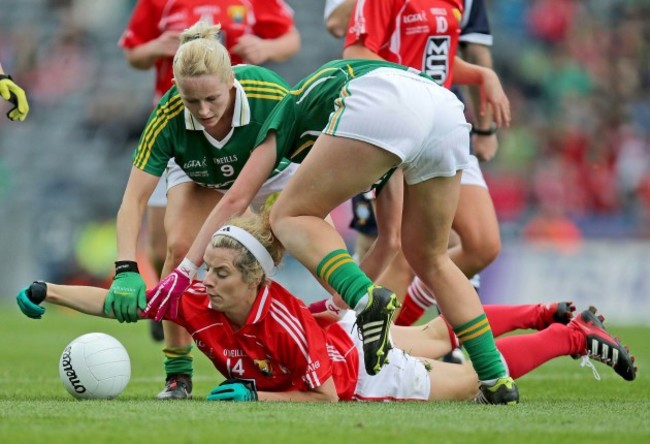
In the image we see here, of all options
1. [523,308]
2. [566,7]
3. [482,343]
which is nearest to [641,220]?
[566,7]

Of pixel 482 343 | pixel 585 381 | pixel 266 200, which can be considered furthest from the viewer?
pixel 585 381

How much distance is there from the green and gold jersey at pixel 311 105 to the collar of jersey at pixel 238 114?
1.56 feet

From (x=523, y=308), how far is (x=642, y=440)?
2.14m

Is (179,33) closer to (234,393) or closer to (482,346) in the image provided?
(234,393)

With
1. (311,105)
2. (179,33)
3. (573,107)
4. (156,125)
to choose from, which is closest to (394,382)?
(311,105)

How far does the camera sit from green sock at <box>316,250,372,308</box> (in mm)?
4523

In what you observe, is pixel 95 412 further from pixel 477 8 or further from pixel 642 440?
pixel 477 8

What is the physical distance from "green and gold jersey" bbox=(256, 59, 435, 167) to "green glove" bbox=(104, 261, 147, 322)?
0.79 metres

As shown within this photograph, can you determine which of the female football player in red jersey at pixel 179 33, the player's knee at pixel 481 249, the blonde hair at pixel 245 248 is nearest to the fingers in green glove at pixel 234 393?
the blonde hair at pixel 245 248

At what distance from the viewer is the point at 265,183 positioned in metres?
5.75

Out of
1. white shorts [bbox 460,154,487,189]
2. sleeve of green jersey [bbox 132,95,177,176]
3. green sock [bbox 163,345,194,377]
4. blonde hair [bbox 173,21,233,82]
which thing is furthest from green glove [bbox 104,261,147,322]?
white shorts [bbox 460,154,487,189]

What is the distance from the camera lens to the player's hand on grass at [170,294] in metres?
4.96

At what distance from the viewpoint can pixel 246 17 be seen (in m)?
7.46

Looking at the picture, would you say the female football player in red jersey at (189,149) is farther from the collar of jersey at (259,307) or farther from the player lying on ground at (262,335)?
the collar of jersey at (259,307)
